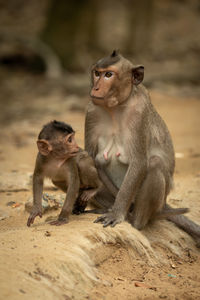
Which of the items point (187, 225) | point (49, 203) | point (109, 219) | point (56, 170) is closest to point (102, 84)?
point (56, 170)

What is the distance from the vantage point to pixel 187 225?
22.4 ft

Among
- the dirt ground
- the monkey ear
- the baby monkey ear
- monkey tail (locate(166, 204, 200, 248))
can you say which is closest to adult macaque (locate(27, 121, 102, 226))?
the baby monkey ear

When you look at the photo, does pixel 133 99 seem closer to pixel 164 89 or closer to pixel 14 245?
pixel 14 245

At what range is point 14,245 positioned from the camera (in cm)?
496

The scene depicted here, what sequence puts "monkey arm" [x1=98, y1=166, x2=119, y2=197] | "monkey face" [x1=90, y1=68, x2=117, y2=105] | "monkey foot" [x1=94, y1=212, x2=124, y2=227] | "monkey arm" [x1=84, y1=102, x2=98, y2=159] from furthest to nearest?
"monkey arm" [x1=98, y1=166, x2=119, y2=197], "monkey arm" [x1=84, y1=102, x2=98, y2=159], "monkey foot" [x1=94, y1=212, x2=124, y2=227], "monkey face" [x1=90, y1=68, x2=117, y2=105]

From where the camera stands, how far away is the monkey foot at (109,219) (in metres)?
5.86

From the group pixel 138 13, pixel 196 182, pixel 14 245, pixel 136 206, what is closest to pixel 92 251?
pixel 14 245

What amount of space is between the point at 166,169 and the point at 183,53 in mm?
14984

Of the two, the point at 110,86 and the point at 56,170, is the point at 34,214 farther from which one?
the point at 110,86

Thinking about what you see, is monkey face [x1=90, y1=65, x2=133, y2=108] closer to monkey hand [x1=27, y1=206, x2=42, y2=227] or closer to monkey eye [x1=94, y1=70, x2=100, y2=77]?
monkey eye [x1=94, y1=70, x2=100, y2=77]

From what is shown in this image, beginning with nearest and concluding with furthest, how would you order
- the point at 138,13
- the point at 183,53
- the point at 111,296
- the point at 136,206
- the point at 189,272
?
the point at 111,296 → the point at 189,272 → the point at 136,206 → the point at 183,53 → the point at 138,13

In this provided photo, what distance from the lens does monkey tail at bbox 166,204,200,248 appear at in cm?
673

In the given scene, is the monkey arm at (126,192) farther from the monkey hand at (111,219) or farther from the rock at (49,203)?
the rock at (49,203)

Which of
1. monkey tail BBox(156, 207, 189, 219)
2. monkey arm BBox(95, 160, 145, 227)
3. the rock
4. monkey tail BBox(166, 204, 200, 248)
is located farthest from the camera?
the rock
